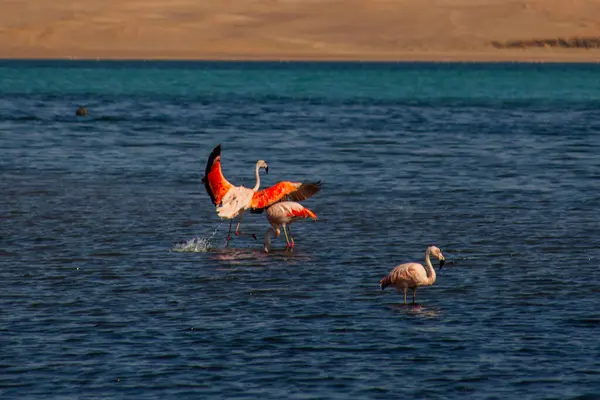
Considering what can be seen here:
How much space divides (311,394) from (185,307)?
430 cm

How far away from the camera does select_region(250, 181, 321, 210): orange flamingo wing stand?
76.9 ft

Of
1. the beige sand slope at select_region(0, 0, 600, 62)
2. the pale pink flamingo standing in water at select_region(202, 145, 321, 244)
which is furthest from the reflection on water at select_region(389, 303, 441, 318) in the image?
the beige sand slope at select_region(0, 0, 600, 62)

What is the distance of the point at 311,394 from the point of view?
45.2 feet

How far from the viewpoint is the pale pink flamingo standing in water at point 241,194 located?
2341 cm

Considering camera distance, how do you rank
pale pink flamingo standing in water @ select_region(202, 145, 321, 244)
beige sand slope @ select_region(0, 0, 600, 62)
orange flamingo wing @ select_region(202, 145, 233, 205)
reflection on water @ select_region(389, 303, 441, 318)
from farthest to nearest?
beige sand slope @ select_region(0, 0, 600, 62)
orange flamingo wing @ select_region(202, 145, 233, 205)
pale pink flamingo standing in water @ select_region(202, 145, 321, 244)
reflection on water @ select_region(389, 303, 441, 318)

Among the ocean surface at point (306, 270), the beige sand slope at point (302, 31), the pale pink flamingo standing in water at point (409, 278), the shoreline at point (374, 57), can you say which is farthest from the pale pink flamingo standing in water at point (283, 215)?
the beige sand slope at point (302, 31)

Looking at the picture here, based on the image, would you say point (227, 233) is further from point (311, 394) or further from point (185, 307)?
point (311, 394)

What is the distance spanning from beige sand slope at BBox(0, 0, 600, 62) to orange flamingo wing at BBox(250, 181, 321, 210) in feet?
512

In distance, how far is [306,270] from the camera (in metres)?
20.8

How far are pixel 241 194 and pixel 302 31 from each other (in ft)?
549

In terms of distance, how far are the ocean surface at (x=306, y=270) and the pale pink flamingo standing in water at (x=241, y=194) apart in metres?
0.72

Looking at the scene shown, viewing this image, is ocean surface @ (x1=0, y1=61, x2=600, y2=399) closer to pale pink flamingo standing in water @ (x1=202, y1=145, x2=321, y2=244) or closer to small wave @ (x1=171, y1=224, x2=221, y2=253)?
small wave @ (x1=171, y1=224, x2=221, y2=253)

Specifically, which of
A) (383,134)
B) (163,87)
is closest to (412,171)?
(383,134)

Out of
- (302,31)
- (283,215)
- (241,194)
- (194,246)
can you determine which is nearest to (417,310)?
(283,215)
